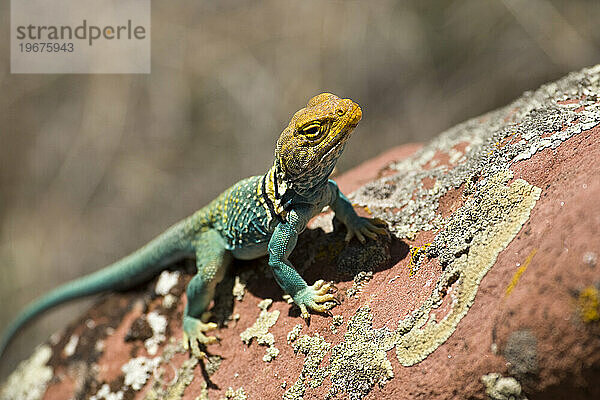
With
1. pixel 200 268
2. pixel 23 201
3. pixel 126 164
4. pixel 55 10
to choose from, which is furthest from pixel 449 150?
pixel 23 201

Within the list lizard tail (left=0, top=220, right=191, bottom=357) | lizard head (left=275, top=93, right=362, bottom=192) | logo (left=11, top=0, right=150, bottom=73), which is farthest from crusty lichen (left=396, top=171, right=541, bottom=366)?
logo (left=11, top=0, right=150, bottom=73)

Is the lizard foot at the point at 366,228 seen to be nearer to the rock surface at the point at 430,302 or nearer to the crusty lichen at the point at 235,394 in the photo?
the rock surface at the point at 430,302

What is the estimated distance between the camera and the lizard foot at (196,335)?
3574mm

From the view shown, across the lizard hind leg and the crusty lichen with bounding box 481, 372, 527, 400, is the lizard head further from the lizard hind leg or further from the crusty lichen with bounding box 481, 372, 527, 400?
the crusty lichen with bounding box 481, 372, 527, 400

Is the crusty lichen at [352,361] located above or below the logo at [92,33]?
below

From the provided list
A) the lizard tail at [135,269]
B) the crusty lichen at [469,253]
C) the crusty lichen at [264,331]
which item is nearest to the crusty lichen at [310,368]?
the crusty lichen at [264,331]

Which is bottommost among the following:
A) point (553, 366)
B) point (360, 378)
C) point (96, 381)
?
point (96, 381)

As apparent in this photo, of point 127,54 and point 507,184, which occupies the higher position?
point 127,54

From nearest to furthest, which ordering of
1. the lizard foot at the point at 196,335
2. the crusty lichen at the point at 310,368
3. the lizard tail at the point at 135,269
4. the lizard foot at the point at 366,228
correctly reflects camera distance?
the crusty lichen at the point at 310,368
the lizard foot at the point at 366,228
the lizard foot at the point at 196,335
the lizard tail at the point at 135,269

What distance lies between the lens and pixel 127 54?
27.3 ft

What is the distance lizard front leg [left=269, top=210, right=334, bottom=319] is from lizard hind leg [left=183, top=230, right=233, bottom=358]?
0.62 meters

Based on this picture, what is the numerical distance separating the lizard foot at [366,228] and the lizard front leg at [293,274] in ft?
1.11

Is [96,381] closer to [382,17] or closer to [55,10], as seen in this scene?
[382,17]

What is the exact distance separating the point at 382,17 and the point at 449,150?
3731 mm
